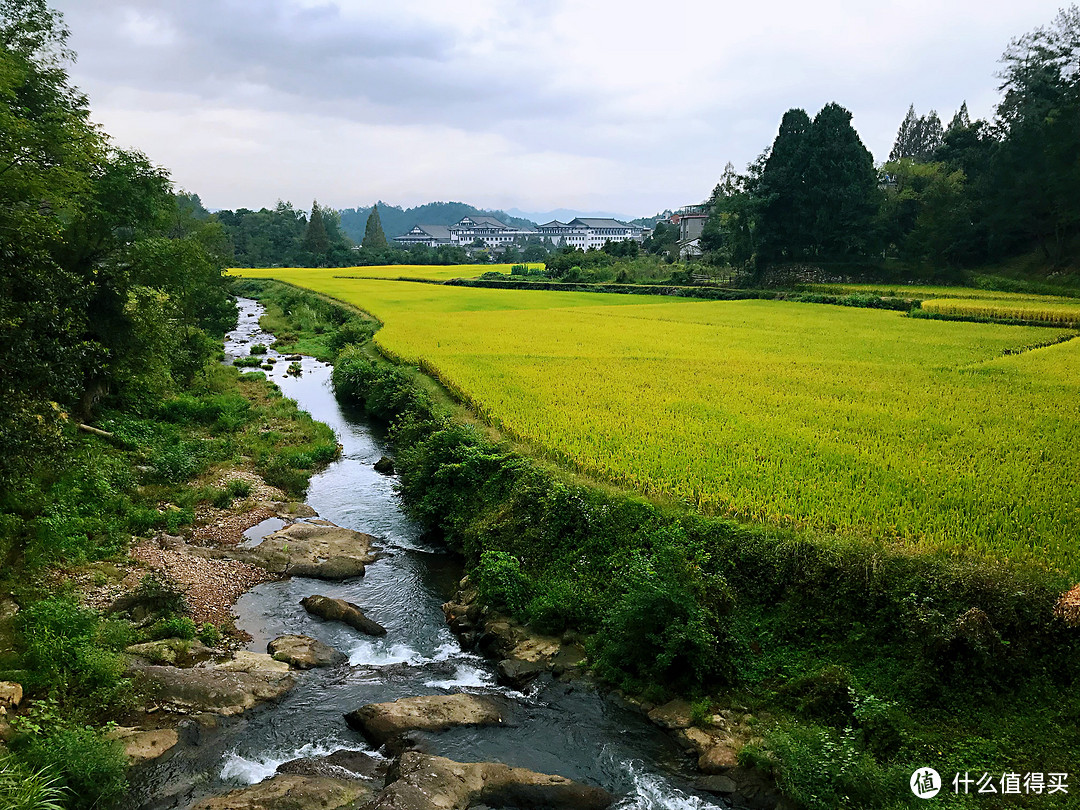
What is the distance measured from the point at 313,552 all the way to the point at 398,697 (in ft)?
14.4

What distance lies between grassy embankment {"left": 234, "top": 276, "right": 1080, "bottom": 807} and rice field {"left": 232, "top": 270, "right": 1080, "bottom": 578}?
0.11 metres

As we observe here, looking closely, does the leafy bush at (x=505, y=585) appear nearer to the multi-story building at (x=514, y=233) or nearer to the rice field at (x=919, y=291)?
the rice field at (x=919, y=291)

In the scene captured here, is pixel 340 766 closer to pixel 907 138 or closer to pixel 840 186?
pixel 840 186

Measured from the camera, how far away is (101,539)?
11.0 metres

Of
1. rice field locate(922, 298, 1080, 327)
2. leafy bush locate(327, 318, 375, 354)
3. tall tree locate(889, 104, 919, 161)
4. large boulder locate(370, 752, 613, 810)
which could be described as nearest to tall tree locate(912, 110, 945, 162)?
tall tree locate(889, 104, 919, 161)

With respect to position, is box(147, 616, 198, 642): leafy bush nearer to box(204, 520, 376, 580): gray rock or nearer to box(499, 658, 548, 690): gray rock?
box(204, 520, 376, 580): gray rock

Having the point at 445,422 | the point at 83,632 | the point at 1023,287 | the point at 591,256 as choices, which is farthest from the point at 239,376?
the point at 591,256

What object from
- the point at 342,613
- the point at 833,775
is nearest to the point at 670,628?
the point at 833,775

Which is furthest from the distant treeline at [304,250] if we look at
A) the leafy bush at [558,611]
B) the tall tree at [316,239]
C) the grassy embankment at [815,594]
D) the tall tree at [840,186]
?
the leafy bush at [558,611]

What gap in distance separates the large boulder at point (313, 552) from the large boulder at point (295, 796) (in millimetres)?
4866

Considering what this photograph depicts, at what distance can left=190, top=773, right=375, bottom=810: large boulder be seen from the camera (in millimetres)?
5945

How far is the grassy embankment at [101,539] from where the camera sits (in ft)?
20.6

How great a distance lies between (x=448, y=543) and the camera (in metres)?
12.1

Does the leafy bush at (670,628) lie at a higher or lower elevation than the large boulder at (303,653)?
higher
